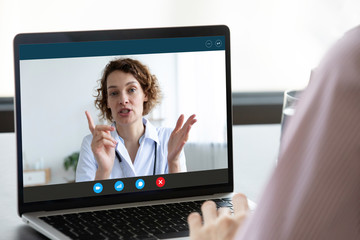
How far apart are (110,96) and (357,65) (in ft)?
2.39

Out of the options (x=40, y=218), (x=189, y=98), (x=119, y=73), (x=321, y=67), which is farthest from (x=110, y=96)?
(x=321, y=67)

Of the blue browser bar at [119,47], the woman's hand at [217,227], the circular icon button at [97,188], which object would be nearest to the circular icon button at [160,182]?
the circular icon button at [97,188]

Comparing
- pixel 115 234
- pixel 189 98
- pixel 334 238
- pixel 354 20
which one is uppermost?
pixel 354 20

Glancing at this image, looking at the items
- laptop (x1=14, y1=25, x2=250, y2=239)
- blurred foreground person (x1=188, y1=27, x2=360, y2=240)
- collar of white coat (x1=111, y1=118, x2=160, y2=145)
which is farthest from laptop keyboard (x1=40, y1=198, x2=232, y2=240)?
blurred foreground person (x1=188, y1=27, x2=360, y2=240)

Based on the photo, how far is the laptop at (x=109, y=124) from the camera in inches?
44.0

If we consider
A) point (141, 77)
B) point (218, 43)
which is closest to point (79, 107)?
point (141, 77)

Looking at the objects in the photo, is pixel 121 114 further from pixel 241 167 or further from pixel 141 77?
pixel 241 167

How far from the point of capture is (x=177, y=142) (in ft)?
3.95

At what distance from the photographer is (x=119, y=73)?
118cm

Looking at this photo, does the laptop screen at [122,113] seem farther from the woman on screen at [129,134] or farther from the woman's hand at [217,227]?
the woman's hand at [217,227]

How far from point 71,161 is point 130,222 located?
161 millimetres

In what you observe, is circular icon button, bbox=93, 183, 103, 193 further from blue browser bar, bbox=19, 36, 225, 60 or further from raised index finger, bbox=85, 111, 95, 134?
blue browser bar, bbox=19, 36, 225, 60

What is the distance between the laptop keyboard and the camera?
3.33ft

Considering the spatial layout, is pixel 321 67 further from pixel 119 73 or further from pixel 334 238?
pixel 119 73
